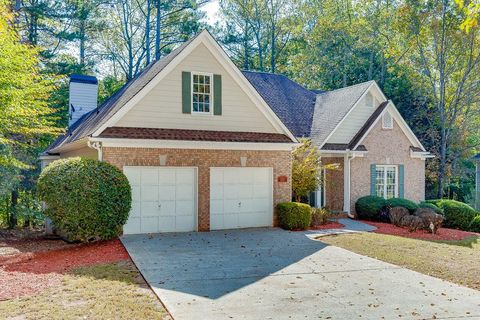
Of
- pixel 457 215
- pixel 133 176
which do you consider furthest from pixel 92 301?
pixel 457 215

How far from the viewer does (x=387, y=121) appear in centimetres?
2100

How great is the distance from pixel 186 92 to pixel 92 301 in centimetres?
894

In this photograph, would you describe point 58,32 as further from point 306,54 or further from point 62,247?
point 62,247

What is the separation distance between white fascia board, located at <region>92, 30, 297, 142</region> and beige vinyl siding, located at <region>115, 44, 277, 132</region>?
0.42ft

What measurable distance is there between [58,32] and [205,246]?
23.6 m

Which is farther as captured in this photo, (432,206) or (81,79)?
(81,79)

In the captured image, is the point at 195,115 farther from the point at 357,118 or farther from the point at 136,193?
the point at 357,118

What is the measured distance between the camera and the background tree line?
2436cm

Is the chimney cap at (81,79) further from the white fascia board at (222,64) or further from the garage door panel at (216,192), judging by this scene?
the garage door panel at (216,192)

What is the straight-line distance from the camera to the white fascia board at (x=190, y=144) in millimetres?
13539

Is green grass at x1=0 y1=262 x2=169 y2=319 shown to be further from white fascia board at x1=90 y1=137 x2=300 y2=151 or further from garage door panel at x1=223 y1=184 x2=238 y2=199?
garage door panel at x1=223 y1=184 x2=238 y2=199

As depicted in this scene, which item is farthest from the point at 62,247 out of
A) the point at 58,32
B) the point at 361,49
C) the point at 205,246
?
the point at 361,49

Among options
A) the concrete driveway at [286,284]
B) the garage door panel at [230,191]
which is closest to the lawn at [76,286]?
the concrete driveway at [286,284]

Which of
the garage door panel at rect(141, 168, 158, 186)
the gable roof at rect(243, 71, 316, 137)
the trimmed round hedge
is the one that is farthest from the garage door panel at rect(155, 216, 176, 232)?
the gable roof at rect(243, 71, 316, 137)
